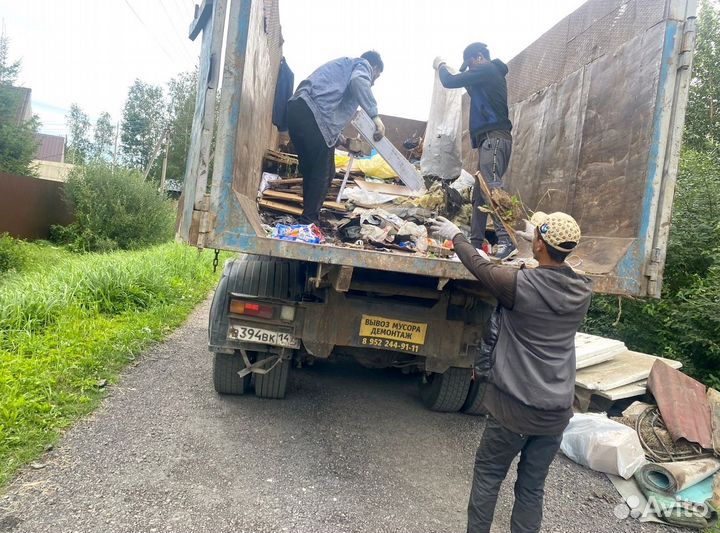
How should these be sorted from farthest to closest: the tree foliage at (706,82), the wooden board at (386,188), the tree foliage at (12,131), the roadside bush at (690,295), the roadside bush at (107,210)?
the tree foliage at (12,131), the roadside bush at (107,210), the tree foliage at (706,82), the wooden board at (386,188), the roadside bush at (690,295)

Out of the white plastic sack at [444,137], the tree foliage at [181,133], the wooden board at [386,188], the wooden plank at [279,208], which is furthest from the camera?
the tree foliage at [181,133]

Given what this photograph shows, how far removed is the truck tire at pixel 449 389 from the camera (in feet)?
12.3

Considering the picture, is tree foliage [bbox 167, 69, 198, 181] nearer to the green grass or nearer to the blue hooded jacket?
the green grass

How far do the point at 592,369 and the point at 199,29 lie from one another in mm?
4079

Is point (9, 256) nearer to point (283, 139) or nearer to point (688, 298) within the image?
point (283, 139)

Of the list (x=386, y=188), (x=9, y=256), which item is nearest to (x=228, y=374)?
(x=386, y=188)

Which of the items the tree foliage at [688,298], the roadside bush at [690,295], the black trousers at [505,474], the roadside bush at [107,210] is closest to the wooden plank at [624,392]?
the tree foliage at [688,298]

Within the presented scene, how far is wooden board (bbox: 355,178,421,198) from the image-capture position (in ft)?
15.8

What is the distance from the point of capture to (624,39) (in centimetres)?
326

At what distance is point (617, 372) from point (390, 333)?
7.69ft

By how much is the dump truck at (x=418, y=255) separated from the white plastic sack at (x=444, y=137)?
1070 millimetres

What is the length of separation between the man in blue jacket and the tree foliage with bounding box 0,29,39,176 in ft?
55.2

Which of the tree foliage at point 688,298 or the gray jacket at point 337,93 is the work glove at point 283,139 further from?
the tree foliage at point 688,298

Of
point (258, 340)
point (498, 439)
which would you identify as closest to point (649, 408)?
point (498, 439)
